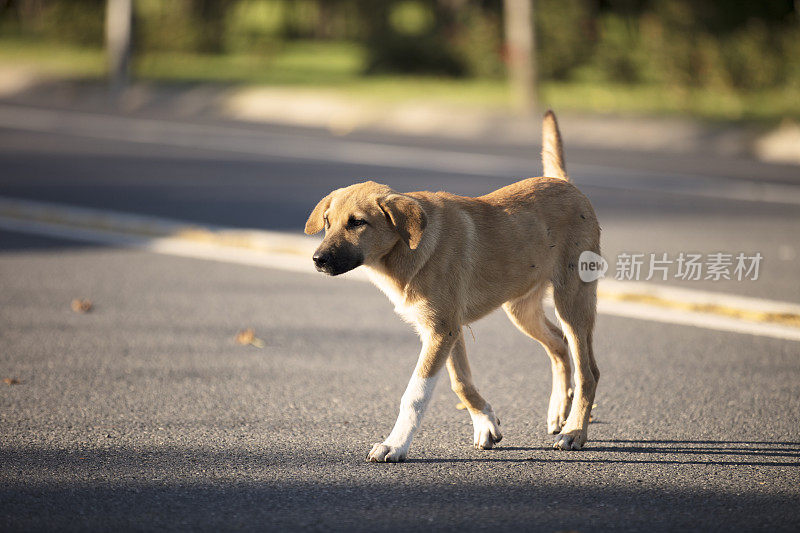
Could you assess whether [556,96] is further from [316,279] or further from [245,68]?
[316,279]

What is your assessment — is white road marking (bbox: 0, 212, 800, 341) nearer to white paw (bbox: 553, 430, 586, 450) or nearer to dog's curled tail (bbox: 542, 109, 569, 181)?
A: dog's curled tail (bbox: 542, 109, 569, 181)

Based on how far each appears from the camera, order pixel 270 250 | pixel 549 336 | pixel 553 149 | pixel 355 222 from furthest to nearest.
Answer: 1. pixel 270 250
2. pixel 553 149
3. pixel 549 336
4. pixel 355 222

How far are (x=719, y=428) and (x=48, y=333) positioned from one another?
417 cm

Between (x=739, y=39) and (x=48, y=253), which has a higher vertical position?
(x=739, y=39)

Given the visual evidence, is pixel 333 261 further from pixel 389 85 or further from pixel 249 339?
pixel 389 85

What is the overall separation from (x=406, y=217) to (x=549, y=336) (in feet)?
3.92

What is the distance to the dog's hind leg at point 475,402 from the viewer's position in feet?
14.8

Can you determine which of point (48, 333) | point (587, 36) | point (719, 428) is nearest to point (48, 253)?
point (48, 333)

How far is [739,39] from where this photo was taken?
22359 mm

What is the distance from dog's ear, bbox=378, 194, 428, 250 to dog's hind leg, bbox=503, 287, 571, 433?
2.93ft

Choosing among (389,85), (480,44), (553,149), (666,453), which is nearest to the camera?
(666,453)

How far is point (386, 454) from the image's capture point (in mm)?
4258

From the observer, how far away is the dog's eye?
4.16m

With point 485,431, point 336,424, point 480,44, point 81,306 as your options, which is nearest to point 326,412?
point 336,424
